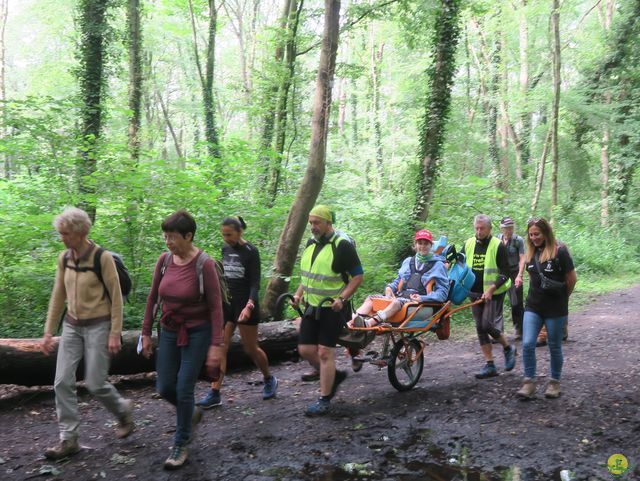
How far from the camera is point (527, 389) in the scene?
210 inches

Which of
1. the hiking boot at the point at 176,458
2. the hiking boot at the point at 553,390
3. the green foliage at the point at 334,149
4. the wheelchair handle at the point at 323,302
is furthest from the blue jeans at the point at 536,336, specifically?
the green foliage at the point at 334,149

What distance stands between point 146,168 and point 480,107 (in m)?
23.9

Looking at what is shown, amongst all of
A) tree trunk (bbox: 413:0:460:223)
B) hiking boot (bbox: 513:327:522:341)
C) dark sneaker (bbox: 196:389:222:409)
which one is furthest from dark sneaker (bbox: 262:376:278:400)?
tree trunk (bbox: 413:0:460:223)

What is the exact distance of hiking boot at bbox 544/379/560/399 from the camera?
5.33 metres

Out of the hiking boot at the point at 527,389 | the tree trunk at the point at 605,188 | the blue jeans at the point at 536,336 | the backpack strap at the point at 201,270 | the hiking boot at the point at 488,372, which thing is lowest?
the hiking boot at the point at 488,372

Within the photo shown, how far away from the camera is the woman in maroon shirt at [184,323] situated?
154 inches

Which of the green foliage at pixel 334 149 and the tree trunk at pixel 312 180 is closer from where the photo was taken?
the green foliage at pixel 334 149

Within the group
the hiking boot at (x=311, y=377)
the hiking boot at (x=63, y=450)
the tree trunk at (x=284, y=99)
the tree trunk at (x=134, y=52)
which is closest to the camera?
the hiking boot at (x=63, y=450)

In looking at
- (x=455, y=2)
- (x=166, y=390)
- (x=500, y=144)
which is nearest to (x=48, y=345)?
(x=166, y=390)

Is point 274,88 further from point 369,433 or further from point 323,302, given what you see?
point 369,433

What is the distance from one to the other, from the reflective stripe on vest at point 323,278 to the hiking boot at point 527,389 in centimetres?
231

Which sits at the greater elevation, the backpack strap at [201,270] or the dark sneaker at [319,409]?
the backpack strap at [201,270]

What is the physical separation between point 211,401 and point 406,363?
2336 millimetres

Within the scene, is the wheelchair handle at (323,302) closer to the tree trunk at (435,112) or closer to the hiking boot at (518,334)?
the hiking boot at (518,334)
